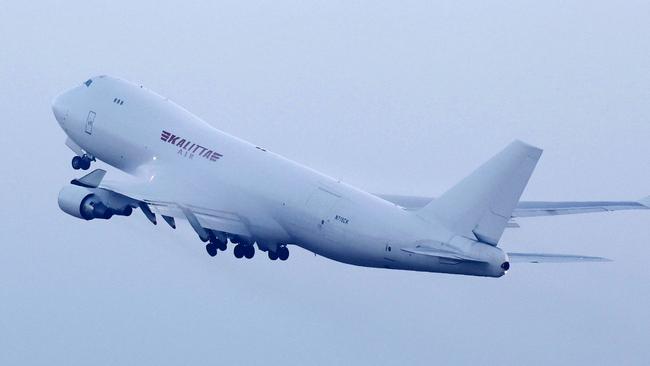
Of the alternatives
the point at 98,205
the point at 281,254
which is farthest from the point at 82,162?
the point at 281,254

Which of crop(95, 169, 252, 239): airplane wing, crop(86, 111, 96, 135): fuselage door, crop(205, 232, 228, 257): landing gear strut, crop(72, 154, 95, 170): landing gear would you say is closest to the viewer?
crop(95, 169, 252, 239): airplane wing

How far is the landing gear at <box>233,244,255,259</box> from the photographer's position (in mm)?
66062

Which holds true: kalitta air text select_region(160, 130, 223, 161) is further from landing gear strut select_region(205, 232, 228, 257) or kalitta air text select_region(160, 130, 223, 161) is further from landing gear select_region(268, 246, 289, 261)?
landing gear select_region(268, 246, 289, 261)

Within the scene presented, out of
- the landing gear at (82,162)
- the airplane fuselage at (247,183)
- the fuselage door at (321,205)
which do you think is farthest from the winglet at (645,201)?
the landing gear at (82,162)

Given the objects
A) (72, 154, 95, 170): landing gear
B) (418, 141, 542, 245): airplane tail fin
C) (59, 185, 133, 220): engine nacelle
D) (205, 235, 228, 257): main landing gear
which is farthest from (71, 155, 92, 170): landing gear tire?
(418, 141, 542, 245): airplane tail fin

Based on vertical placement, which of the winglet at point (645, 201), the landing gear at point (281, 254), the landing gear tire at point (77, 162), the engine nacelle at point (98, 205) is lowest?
the engine nacelle at point (98, 205)

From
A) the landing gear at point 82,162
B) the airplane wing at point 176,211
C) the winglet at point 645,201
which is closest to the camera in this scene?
the winglet at point 645,201

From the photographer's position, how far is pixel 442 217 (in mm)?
57625

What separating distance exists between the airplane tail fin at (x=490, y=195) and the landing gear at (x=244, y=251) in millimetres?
11114

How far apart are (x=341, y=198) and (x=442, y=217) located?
5253mm

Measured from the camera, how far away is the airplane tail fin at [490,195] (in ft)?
180

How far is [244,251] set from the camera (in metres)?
66.2

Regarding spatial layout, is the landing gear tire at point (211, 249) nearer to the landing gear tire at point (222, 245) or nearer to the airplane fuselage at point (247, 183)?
the landing gear tire at point (222, 245)

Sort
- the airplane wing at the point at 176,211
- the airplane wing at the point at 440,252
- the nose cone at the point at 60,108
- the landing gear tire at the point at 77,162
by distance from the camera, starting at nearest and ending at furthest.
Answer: the airplane wing at the point at 440,252, the airplane wing at the point at 176,211, the nose cone at the point at 60,108, the landing gear tire at the point at 77,162
